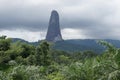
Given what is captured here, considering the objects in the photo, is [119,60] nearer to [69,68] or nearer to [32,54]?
[69,68]

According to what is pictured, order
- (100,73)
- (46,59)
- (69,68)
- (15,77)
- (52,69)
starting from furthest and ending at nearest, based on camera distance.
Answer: (46,59), (52,69), (15,77), (69,68), (100,73)

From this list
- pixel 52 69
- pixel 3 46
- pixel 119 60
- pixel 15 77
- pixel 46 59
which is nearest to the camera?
pixel 119 60

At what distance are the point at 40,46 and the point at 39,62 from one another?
2.13m

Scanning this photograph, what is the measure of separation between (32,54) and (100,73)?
108 feet

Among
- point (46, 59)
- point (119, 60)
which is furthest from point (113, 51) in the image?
point (46, 59)

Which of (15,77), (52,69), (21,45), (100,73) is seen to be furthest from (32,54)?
(100,73)

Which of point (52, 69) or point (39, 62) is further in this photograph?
point (39, 62)

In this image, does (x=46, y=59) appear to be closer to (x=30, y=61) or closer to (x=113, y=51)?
(x=30, y=61)

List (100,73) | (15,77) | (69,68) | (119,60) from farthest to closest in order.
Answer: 1. (15,77)
2. (69,68)
3. (100,73)
4. (119,60)

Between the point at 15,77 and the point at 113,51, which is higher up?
the point at 113,51

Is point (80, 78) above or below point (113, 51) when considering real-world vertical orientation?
below

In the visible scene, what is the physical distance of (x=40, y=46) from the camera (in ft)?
165

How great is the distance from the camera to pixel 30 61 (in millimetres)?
49562

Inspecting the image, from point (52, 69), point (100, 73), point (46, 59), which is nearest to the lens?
point (100, 73)
